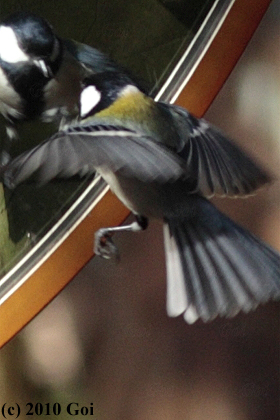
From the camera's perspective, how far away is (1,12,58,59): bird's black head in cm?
53

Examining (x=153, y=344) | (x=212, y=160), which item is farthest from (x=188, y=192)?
(x=153, y=344)

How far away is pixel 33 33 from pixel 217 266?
0.26m

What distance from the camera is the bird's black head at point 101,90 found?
20.8 inches

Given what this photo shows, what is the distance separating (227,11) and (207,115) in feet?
0.32

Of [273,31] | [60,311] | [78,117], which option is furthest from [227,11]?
[60,311]

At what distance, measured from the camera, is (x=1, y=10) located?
0.55 metres

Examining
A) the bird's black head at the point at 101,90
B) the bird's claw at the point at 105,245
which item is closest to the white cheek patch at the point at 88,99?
the bird's black head at the point at 101,90

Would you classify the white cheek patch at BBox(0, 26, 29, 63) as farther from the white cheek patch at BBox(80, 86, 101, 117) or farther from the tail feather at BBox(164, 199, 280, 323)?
the tail feather at BBox(164, 199, 280, 323)

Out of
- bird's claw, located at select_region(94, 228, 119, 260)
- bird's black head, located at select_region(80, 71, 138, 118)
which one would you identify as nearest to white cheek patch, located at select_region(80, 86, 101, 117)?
bird's black head, located at select_region(80, 71, 138, 118)

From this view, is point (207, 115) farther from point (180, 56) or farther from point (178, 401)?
point (178, 401)

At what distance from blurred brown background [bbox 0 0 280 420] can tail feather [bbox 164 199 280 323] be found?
0.03 meters

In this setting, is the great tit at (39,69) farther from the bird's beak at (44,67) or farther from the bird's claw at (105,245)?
the bird's claw at (105,245)

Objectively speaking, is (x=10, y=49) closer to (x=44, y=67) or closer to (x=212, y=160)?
(x=44, y=67)

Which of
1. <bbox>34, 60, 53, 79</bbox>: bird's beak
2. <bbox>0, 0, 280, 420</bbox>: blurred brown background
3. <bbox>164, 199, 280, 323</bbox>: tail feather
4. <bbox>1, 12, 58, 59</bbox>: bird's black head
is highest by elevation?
<bbox>1, 12, 58, 59</bbox>: bird's black head
